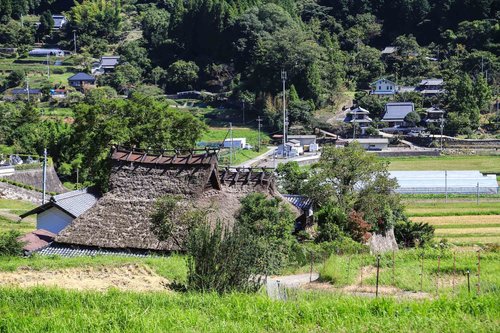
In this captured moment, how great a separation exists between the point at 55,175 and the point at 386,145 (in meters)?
26.6

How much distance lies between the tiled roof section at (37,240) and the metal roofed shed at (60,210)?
74 centimetres

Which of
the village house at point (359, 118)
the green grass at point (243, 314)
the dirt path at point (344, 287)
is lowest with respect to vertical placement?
the dirt path at point (344, 287)

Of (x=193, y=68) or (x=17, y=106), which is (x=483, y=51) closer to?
(x=193, y=68)

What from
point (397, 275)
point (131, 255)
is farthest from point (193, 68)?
point (397, 275)

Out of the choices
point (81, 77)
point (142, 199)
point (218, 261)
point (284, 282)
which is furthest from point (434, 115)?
point (218, 261)

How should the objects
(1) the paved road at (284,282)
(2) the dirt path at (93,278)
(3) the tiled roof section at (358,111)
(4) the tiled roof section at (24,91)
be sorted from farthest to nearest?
(4) the tiled roof section at (24,91) < (3) the tiled roof section at (358,111) < (2) the dirt path at (93,278) < (1) the paved road at (284,282)

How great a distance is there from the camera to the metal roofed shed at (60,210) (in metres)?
20.6

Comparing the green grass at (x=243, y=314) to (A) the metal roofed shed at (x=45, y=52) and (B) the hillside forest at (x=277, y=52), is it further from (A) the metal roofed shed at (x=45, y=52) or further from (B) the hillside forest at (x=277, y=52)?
(A) the metal roofed shed at (x=45, y=52)

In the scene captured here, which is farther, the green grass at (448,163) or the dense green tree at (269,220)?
the green grass at (448,163)

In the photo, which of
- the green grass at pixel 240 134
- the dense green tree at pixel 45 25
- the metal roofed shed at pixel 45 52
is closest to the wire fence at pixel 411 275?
the green grass at pixel 240 134

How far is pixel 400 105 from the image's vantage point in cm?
5791

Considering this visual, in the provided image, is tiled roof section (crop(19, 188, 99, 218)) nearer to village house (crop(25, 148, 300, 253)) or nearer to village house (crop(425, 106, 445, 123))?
village house (crop(25, 148, 300, 253))

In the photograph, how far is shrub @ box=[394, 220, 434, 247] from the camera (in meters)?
23.0

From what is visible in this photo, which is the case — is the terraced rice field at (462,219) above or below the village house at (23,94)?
below
